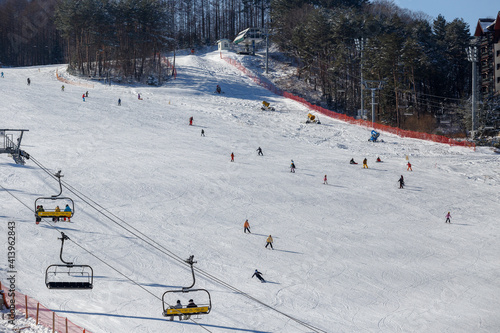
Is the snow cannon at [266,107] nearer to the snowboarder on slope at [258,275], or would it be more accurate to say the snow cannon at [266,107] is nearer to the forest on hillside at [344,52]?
the forest on hillside at [344,52]

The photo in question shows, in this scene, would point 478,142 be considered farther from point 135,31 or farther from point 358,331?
point 135,31

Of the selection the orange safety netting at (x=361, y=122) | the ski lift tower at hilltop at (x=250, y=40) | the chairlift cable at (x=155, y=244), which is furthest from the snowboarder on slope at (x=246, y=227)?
the ski lift tower at hilltop at (x=250, y=40)

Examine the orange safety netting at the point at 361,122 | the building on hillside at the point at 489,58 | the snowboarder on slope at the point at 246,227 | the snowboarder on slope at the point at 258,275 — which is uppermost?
the building on hillside at the point at 489,58

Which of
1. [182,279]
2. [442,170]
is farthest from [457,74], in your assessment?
[182,279]

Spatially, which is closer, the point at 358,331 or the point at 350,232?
the point at 358,331

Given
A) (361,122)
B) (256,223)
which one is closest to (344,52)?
(361,122)

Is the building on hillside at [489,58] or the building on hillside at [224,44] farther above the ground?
the building on hillside at [224,44]
